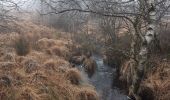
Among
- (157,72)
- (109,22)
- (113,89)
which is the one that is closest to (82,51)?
(109,22)

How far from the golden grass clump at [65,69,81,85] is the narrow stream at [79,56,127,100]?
784 mm

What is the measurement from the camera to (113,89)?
10383mm

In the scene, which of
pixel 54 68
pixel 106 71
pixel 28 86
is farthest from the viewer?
pixel 106 71

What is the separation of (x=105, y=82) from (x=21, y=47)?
12.2 ft

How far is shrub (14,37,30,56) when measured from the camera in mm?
11845

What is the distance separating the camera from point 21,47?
40.5ft

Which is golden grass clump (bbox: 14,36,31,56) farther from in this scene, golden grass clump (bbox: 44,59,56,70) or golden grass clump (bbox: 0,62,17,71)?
golden grass clump (bbox: 0,62,17,71)

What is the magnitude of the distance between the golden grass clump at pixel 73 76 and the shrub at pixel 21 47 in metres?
2.64

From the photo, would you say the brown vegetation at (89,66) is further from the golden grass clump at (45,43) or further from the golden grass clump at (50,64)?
the golden grass clump at (45,43)

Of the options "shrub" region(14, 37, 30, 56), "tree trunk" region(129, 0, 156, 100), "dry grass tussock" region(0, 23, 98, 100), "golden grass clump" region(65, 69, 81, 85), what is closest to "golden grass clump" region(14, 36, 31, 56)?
"shrub" region(14, 37, 30, 56)

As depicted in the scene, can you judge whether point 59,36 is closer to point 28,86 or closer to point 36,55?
point 36,55

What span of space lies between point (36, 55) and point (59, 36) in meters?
5.15

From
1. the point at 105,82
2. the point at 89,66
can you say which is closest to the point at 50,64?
the point at 105,82

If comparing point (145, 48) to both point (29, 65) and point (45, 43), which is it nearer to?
point (29, 65)
